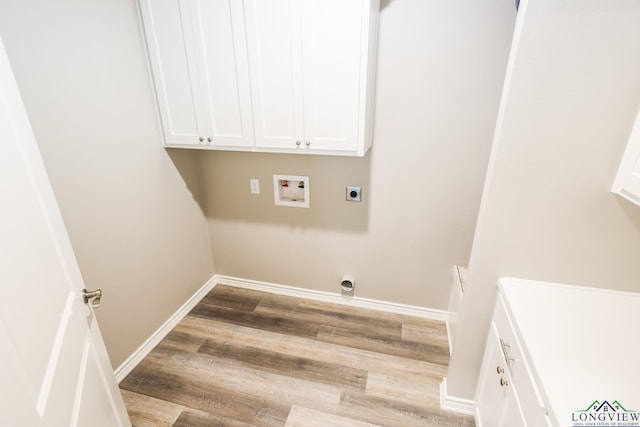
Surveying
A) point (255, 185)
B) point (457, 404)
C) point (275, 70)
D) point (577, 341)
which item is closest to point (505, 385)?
point (577, 341)

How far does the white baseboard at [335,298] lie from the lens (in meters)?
2.44

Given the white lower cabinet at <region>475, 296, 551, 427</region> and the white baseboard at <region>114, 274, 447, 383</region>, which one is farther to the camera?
the white baseboard at <region>114, 274, 447, 383</region>

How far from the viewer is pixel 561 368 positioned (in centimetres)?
97

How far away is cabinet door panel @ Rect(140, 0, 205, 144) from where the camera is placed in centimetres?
174

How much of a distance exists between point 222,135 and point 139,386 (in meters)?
1.58

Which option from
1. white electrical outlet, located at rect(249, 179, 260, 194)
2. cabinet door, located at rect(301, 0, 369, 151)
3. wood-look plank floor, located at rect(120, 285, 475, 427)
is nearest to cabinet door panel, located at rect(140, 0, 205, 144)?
white electrical outlet, located at rect(249, 179, 260, 194)

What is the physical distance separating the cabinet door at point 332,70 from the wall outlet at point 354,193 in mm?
475

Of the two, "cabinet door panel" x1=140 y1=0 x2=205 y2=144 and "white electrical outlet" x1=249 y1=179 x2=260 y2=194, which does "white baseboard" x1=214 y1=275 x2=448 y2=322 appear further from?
"cabinet door panel" x1=140 y1=0 x2=205 y2=144

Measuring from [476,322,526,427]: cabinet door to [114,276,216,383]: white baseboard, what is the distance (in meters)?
2.02

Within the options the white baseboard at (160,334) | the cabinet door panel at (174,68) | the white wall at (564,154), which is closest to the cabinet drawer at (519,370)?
the white wall at (564,154)

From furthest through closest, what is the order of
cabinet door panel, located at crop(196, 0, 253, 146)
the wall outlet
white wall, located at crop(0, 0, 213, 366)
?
the wall outlet → cabinet door panel, located at crop(196, 0, 253, 146) → white wall, located at crop(0, 0, 213, 366)

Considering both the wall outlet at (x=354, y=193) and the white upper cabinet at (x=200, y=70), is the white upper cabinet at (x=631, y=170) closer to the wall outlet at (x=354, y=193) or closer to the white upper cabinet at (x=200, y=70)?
the wall outlet at (x=354, y=193)

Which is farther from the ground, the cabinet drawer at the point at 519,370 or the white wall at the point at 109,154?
the white wall at the point at 109,154

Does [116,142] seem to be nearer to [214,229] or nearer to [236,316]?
[214,229]
